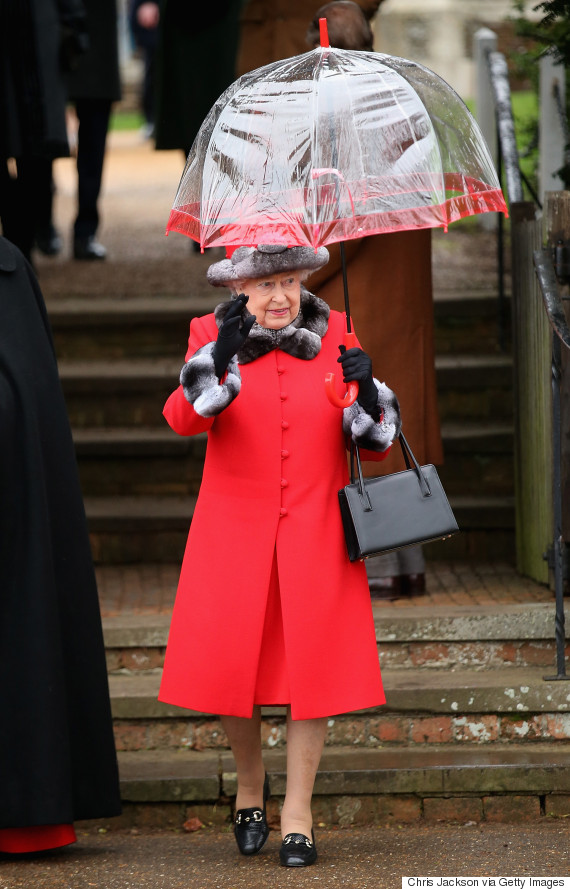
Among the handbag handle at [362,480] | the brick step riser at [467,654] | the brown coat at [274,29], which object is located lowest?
the brick step riser at [467,654]

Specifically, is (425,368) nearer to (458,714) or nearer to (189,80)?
(458,714)

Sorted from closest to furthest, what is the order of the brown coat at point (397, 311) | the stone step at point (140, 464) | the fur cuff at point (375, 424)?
the fur cuff at point (375, 424)
the brown coat at point (397, 311)
the stone step at point (140, 464)

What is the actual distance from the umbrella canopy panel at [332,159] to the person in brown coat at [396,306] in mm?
1285

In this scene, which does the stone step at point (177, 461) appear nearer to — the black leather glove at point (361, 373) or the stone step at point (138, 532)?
the stone step at point (138, 532)

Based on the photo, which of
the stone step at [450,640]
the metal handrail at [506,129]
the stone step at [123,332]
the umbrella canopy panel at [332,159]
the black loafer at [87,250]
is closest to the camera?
the umbrella canopy panel at [332,159]

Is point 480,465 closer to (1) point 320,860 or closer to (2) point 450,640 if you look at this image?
(2) point 450,640

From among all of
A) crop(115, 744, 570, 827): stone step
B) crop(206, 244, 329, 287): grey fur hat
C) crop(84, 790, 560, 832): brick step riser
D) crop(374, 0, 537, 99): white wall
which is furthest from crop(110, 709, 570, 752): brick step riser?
crop(374, 0, 537, 99): white wall

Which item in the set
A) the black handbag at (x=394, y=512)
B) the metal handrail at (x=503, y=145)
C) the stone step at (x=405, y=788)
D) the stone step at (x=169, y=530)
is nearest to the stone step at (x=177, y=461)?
the stone step at (x=169, y=530)

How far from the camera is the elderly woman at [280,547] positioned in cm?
394

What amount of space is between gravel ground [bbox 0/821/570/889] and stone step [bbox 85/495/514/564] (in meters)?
1.94

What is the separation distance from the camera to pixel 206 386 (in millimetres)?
3828

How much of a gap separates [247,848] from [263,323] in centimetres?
150

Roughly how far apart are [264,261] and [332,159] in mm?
333

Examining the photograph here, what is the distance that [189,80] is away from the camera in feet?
28.3
